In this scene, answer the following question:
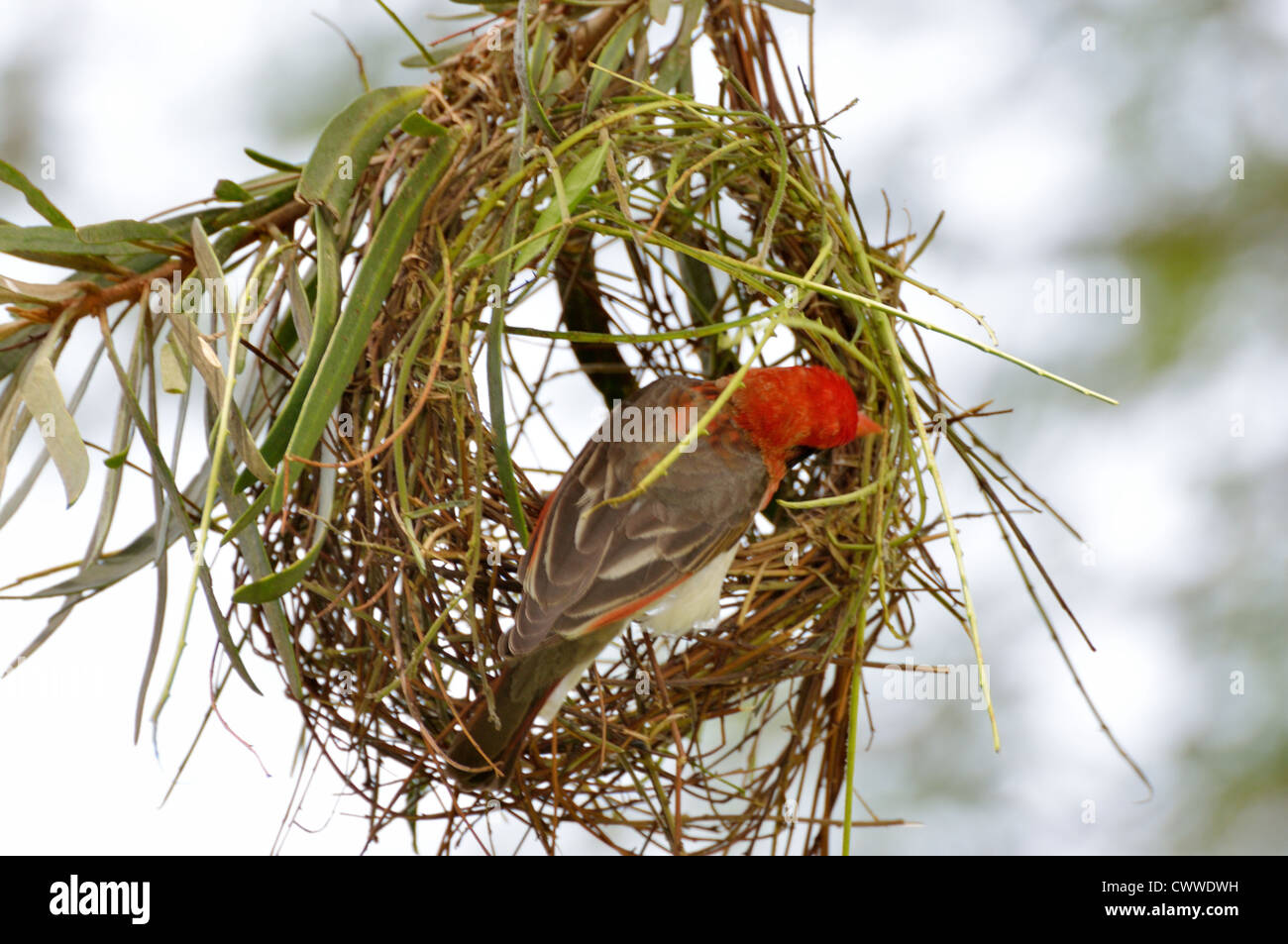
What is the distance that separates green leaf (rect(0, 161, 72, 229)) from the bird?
523 millimetres

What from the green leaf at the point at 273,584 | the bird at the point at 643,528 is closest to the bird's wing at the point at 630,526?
the bird at the point at 643,528

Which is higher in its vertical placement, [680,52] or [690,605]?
[680,52]

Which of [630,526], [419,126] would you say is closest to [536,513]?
[630,526]

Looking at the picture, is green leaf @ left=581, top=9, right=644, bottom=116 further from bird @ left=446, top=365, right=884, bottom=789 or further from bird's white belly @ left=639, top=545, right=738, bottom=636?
bird's white belly @ left=639, top=545, right=738, bottom=636

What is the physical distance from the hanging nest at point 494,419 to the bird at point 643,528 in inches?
1.4

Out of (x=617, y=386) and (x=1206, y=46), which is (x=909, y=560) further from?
(x=1206, y=46)

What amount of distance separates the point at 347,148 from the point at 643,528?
0.45 m

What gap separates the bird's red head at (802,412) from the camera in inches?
42.9

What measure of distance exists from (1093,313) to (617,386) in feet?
3.48

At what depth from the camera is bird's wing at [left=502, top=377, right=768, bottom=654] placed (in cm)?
90

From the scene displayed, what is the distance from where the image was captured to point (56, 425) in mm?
907

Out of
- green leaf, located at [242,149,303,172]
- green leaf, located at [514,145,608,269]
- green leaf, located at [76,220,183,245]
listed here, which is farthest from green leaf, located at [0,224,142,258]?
green leaf, located at [514,145,608,269]

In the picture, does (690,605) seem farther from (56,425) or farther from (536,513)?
(56,425)
